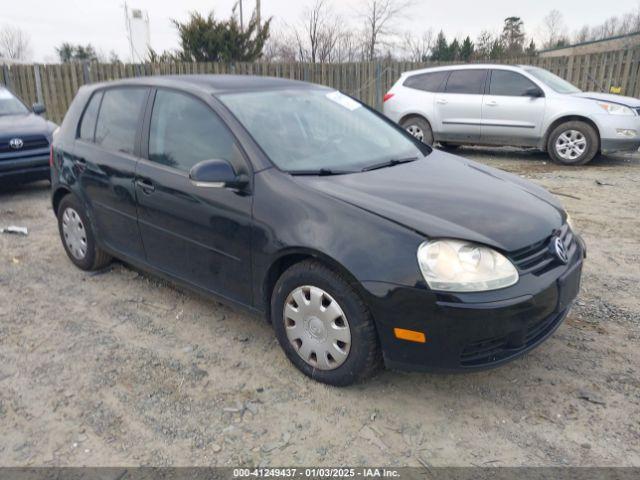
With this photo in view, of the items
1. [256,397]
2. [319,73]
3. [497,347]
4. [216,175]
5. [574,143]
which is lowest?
[256,397]

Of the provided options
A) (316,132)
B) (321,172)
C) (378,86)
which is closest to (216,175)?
(321,172)

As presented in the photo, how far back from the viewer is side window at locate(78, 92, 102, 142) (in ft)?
13.9

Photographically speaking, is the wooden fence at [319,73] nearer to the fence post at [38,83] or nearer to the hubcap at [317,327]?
the fence post at [38,83]

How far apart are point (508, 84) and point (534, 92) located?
1.61ft

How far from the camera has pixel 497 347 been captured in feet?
8.36

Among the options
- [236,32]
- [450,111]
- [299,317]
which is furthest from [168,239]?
[236,32]

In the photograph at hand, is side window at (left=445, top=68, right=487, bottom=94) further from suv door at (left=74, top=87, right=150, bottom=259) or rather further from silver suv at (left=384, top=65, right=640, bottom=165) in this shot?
suv door at (left=74, top=87, right=150, bottom=259)

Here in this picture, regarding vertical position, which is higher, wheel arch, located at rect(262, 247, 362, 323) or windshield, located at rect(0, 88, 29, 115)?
windshield, located at rect(0, 88, 29, 115)

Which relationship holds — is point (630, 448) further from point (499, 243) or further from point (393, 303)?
point (393, 303)

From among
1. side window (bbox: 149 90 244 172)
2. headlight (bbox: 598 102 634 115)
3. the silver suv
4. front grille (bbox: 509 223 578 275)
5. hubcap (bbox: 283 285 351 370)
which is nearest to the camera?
front grille (bbox: 509 223 578 275)

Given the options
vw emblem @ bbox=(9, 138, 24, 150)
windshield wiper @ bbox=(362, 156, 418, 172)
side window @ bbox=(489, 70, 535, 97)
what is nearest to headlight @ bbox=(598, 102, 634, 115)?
side window @ bbox=(489, 70, 535, 97)

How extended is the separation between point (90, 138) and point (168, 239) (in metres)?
1.36

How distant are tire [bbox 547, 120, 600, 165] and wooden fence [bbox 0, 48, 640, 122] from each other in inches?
202

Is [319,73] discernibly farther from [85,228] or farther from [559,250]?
[559,250]
